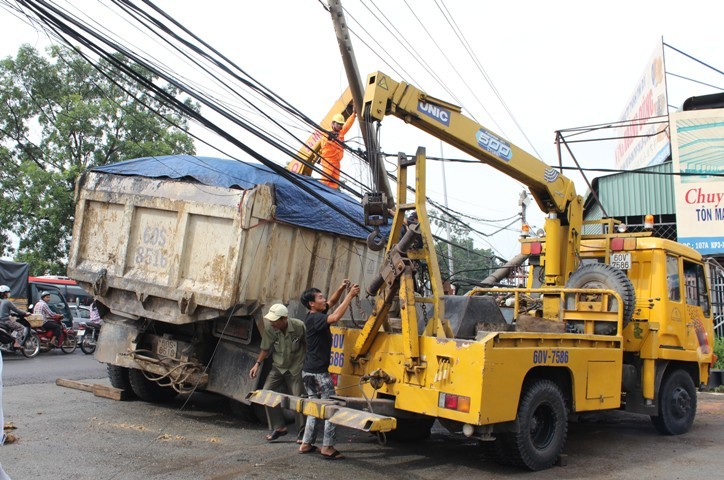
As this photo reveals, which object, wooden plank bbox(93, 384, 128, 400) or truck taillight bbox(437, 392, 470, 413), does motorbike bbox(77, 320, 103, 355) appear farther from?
truck taillight bbox(437, 392, 470, 413)

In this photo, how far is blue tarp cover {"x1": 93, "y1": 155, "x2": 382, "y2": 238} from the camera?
7.57 m

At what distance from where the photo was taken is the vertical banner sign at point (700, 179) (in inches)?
576

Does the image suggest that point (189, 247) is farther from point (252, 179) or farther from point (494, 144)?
point (494, 144)

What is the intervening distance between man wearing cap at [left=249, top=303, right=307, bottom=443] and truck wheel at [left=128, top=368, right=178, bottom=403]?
2323mm

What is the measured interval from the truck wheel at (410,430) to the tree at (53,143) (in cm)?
1955

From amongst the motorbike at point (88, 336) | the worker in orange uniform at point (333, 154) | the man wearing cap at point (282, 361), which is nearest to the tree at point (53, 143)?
the motorbike at point (88, 336)

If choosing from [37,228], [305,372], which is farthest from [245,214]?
[37,228]

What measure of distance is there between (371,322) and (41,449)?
10.8ft

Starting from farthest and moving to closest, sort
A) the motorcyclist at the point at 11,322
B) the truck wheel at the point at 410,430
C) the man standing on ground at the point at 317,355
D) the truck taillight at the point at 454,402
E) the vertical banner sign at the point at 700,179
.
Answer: the vertical banner sign at the point at 700,179
the motorcyclist at the point at 11,322
the truck wheel at the point at 410,430
the man standing on ground at the point at 317,355
the truck taillight at the point at 454,402

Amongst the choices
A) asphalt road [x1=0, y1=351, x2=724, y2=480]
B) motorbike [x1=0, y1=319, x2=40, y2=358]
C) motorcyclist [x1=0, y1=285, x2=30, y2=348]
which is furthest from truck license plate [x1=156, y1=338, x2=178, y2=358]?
motorcyclist [x1=0, y1=285, x2=30, y2=348]

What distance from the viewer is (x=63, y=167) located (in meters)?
25.1

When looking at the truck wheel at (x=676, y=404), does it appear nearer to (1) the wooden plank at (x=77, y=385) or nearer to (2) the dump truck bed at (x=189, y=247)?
(2) the dump truck bed at (x=189, y=247)

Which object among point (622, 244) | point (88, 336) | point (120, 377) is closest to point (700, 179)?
point (622, 244)

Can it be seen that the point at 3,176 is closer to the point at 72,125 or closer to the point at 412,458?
the point at 72,125
